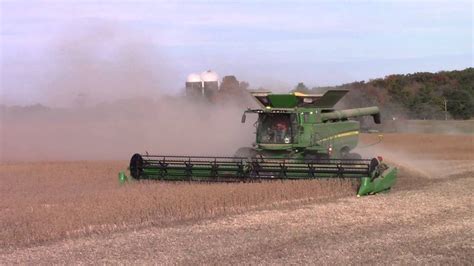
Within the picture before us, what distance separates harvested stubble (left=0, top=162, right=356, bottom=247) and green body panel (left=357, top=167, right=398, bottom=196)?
41cm

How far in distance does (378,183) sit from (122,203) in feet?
17.9

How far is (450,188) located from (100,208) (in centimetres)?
784

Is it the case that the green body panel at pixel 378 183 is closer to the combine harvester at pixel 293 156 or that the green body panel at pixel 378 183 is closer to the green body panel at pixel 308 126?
the combine harvester at pixel 293 156

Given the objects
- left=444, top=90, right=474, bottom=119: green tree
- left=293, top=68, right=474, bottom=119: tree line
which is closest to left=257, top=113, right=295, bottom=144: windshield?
left=293, top=68, right=474, bottom=119: tree line

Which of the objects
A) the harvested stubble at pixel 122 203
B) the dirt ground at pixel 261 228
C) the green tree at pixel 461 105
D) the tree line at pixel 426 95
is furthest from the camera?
the green tree at pixel 461 105

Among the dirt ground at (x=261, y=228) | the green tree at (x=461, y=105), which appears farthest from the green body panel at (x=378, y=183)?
the green tree at (x=461, y=105)

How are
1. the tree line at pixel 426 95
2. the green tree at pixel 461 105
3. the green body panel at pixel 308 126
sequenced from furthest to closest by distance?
the green tree at pixel 461 105, the tree line at pixel 426 95, the green body panel at pixel 308 126

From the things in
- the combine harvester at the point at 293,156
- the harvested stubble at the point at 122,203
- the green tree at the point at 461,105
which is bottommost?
the harvested stubble at the point at 122,203

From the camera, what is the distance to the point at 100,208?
1064 centimetres

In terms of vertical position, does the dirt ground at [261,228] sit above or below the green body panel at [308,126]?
below

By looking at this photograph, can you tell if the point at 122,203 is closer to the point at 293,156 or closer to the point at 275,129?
the point at 293,156

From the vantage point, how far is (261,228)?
9.33 m

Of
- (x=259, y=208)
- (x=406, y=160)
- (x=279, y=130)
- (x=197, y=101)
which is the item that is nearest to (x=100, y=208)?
(x=259, y=208)

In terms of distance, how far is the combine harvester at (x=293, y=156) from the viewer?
1415cm
